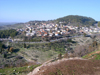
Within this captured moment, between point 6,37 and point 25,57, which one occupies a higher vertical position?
point 6,37

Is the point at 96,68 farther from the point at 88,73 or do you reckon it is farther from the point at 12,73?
the point at 12,73

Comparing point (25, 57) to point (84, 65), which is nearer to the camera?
point (84, 65)

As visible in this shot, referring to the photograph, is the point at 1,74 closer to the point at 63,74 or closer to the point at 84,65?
the point at 63,74

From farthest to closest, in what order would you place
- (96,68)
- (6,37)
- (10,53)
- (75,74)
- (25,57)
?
(6,37) → (10,53) → (25,57) → (96,68) → (75,74)

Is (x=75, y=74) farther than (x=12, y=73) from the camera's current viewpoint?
No

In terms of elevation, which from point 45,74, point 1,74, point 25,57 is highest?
point 45,74

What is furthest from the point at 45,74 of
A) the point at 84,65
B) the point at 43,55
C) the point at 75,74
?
the point at 43,55

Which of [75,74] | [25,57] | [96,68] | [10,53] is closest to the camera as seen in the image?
[75,74]

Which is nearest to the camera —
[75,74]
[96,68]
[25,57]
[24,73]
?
[75,74]

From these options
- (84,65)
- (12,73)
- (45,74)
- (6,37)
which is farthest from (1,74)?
(6,37)
